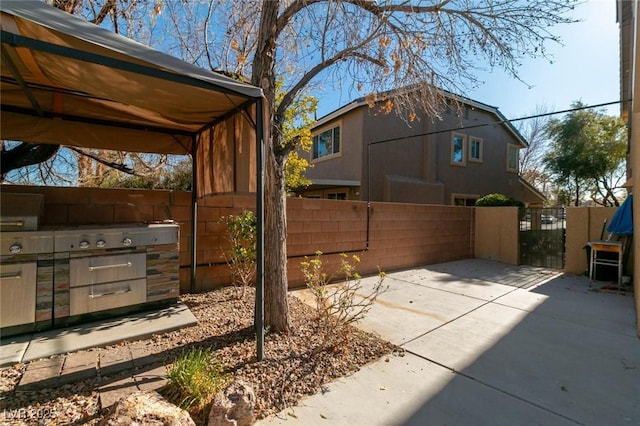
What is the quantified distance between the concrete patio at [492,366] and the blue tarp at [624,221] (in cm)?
144

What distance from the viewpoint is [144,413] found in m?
1.75

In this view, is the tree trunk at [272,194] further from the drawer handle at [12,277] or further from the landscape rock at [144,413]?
the drawer handle at [12,277]

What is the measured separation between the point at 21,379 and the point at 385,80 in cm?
546

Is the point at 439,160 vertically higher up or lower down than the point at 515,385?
higher up

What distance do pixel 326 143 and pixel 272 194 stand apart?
10491 millimetres

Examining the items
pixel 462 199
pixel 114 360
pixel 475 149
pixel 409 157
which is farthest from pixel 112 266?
pixel 475 149

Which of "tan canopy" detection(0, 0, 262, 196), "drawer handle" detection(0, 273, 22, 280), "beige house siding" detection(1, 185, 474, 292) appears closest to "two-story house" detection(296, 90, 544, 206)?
"beige house siding" detection(1, 185, 474, 292)

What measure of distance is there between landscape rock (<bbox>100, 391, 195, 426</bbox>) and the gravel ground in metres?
0.28

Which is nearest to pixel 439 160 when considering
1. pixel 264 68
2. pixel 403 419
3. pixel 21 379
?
pixel 264 68

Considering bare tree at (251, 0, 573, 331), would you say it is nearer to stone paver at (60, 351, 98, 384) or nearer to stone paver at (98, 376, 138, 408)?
stone paver at (98, 376, 138, 408)

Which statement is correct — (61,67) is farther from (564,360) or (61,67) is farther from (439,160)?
(439,160)

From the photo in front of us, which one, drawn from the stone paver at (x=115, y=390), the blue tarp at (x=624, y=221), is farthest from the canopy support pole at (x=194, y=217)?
the blue tarp at (x=624, y=221)

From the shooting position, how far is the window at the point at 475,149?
47.4 feet

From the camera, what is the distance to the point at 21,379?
7.57 ft
